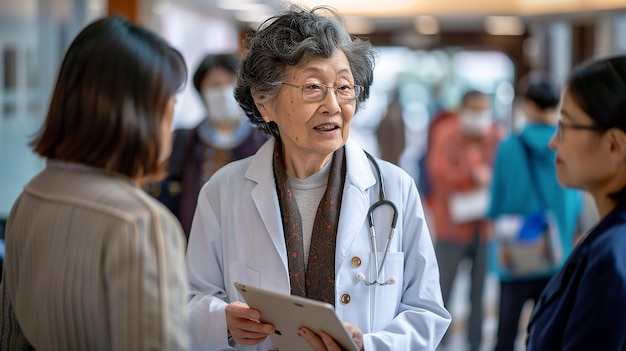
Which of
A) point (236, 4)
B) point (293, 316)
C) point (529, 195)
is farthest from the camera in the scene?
point (236, 4)

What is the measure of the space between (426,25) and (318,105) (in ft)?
33.8

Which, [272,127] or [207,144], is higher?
[272,127]

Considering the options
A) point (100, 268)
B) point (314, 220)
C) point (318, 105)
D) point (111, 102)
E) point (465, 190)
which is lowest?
point (465, 190)

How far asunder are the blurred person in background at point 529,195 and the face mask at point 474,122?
4.91 feet

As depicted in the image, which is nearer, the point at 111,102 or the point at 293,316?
the point at 111,102

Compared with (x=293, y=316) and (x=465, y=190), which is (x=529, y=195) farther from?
(x=293, y=316)

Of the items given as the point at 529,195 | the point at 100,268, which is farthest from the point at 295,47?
the point at 529,195

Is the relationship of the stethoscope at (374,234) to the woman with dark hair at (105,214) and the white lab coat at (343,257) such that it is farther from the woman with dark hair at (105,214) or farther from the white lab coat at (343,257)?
the woman with dark hair at (105,214)

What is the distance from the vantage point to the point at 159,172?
1658mm

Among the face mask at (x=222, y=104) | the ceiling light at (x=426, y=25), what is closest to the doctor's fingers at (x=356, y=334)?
the face mask at (x=222, y=104)

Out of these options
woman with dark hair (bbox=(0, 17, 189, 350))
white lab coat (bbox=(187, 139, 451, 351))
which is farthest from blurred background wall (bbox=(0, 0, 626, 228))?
woman with dark hair (bbox=(0, 17, 189, 350))

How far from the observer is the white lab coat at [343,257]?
2197mm

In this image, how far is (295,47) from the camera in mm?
2229

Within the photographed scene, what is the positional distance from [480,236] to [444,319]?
11.6 ft
